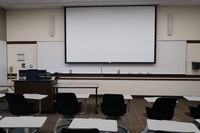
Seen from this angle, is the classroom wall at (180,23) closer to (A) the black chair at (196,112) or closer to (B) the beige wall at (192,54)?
(B) the beige wall at (192,54)

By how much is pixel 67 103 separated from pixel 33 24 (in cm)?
493

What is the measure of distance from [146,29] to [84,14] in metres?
2.38

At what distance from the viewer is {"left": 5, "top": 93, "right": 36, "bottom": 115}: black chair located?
4.58 m

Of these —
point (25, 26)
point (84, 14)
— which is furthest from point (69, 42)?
point (25, 26)

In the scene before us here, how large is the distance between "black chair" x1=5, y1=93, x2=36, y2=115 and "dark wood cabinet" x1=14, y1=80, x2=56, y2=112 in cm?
117

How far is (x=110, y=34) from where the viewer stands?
27.1ft

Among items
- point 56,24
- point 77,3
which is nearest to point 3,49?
point 56,24

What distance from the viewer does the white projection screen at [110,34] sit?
8.14 meters

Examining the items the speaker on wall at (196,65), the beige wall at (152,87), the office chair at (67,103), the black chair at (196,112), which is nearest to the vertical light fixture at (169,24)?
the speaker on wall at (196,65)

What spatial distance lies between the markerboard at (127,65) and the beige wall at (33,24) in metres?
0.35

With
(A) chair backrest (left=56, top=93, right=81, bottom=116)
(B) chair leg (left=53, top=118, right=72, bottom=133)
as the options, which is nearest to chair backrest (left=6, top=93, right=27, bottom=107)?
(A) chair backrest (left=56, top=93, right=81, bottom=116)

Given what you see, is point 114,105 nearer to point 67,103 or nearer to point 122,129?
point 122,129

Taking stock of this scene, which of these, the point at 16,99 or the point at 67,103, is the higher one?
the point at 16,99

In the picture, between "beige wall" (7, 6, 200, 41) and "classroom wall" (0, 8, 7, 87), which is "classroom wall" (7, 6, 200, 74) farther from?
"classroom wall" (0, 8, 7, 87)
